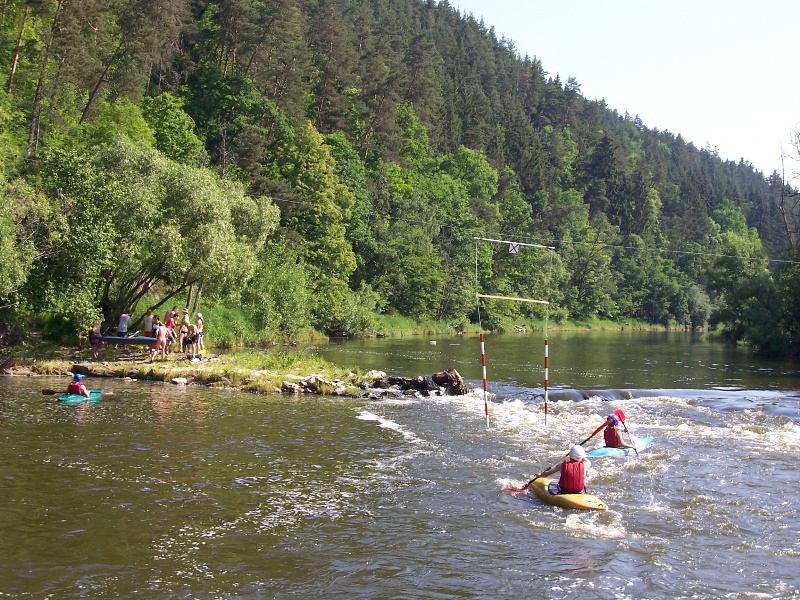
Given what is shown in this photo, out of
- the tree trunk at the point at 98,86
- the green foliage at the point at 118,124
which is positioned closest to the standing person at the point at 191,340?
the green foliage at the point at 118,124

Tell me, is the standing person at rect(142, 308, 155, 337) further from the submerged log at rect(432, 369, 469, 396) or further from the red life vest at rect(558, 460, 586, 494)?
the red life vest at rect(558, 460, 586, 494)

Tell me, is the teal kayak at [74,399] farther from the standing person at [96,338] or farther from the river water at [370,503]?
the standing person at [96,338]

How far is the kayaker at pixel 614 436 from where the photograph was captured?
1844 cm

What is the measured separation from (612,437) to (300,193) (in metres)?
47.2

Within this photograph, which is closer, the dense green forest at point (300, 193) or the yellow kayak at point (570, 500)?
the yellow kayak at point (570, 500)

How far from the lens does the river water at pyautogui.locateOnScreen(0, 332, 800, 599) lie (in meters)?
10.3

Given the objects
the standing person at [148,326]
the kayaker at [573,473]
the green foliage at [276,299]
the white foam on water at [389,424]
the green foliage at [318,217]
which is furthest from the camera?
the green foliage at [318,217]

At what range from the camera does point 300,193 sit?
62125 mm

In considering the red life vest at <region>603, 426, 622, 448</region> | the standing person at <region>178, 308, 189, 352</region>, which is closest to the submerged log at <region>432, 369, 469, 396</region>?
the red life vest at <region>603, 426, 622, 448</region>

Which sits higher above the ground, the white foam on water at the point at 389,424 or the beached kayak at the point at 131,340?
the beached kayak at the point at 131,340

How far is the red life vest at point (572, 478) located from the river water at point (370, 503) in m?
0.52

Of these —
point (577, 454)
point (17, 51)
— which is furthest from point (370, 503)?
point (17, 51)

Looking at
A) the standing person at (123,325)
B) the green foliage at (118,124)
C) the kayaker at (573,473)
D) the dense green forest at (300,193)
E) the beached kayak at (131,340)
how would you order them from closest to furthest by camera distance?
the kayaker at (573,473)
the beached kayak at (131,340)
the dense green forest at (300,193)
the standing person at (123,325)
the green foliage at (118,124)

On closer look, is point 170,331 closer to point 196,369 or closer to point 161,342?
point 161,342
